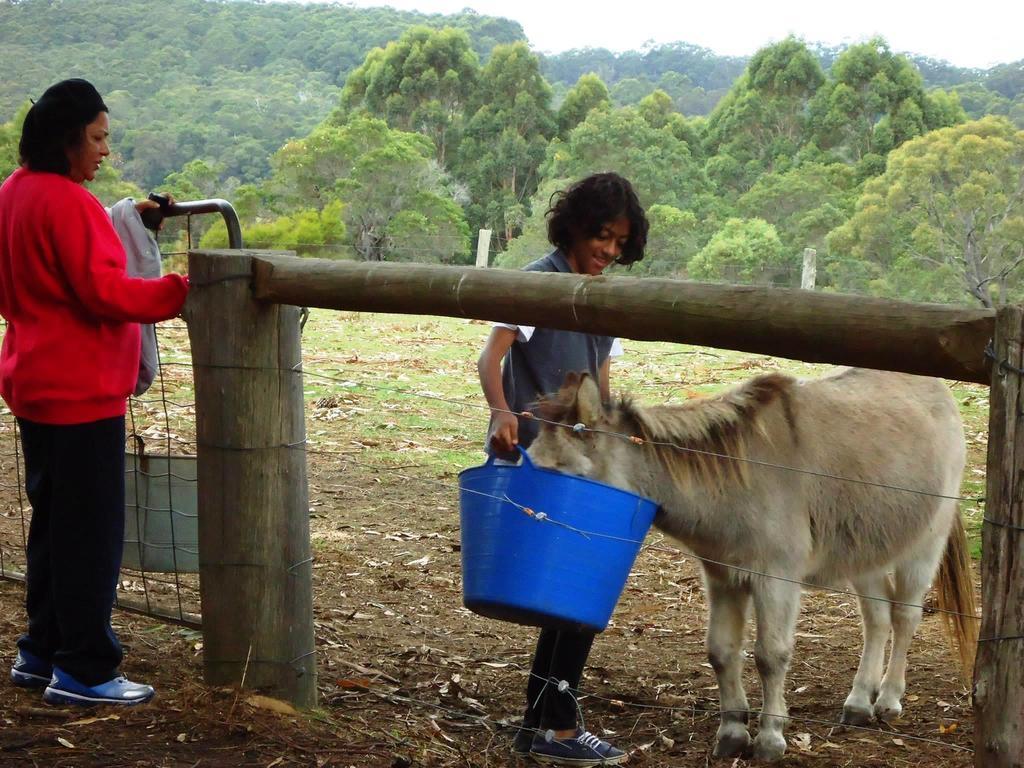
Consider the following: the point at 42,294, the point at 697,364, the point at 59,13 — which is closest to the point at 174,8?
the point at 59,13

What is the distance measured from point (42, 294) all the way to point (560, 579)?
6.19 feet

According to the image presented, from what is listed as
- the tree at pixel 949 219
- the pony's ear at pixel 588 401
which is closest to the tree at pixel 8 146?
the tree at pixel 949 219

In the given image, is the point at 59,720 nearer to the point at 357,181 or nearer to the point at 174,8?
the point at 357,181

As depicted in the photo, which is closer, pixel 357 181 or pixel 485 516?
pixel 485 516

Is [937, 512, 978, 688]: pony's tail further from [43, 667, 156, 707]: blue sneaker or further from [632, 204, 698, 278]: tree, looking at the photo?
[632, 204, 698, 278]: tree

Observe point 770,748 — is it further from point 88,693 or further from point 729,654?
point 88,693

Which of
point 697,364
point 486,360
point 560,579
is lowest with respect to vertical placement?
point 697,364

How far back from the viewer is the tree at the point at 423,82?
47781 millimetres

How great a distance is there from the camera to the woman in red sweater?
11.6ft

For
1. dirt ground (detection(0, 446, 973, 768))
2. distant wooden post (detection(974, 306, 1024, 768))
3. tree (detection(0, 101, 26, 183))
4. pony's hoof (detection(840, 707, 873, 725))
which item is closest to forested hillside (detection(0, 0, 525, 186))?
tree (detection(0, 101, 26, 183))

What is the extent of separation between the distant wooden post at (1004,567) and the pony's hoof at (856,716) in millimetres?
2325

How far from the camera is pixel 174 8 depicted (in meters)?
97.7

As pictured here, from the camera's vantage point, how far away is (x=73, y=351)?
3600 mm

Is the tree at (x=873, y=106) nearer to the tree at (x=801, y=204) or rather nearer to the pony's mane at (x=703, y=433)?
the tree at (x=801, y=204)
